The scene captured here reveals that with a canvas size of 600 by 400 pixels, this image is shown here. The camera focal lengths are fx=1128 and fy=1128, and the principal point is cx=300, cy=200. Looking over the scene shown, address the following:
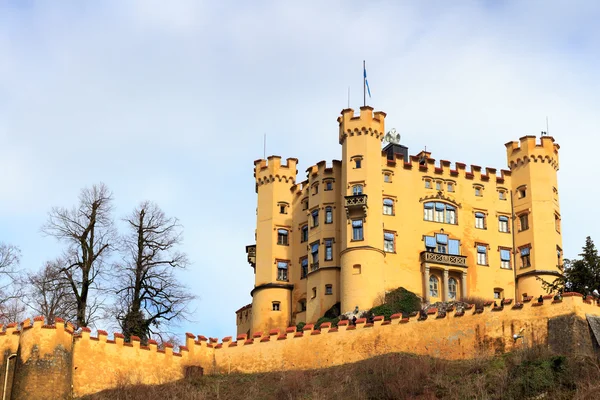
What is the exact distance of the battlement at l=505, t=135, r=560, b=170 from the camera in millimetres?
66312

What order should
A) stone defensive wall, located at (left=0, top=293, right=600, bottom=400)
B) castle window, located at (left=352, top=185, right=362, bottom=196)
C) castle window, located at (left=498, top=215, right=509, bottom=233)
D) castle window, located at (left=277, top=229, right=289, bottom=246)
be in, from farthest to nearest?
1. castle window, located at (left=277, top=229, right=289, bottom=246)
2. castle window, located at (left=498, top=215, right=509, bottom=233)
3. castle window, located at (left=352, top=185, right=362, bottom=196)
4. stone defensive wall, located at (left=0, top=293, right=600, bottom=400)

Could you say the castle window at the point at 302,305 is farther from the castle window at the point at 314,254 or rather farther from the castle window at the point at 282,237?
the castle window at the point at 282,237

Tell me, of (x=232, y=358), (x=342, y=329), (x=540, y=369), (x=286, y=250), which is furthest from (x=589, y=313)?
(x=286, y=250)

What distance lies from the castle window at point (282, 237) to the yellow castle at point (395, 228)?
6cm

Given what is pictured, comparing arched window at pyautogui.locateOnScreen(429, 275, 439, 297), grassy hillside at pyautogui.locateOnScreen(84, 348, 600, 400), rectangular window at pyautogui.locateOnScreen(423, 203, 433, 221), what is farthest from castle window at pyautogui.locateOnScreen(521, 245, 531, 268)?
grassy hillside at pyautogui.locateOnScreen(84, 348, 600, 400)

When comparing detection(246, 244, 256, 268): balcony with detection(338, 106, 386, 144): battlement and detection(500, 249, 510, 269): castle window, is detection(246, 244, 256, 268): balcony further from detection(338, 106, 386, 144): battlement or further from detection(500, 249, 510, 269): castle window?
detection(500, 249, 510, 269): castle window

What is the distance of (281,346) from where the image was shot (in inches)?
1984

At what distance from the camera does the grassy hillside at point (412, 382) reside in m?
42.5

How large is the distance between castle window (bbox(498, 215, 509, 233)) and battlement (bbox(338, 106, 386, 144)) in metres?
8.68

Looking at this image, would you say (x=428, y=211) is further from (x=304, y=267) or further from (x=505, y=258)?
(x=304, y=267)

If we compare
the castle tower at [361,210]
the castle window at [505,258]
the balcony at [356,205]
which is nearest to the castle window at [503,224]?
the castle window at [505,258]

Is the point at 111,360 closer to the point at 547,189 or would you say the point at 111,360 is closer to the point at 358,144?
the point at 358,144

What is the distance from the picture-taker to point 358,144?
6456 cm

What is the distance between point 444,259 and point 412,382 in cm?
2058
